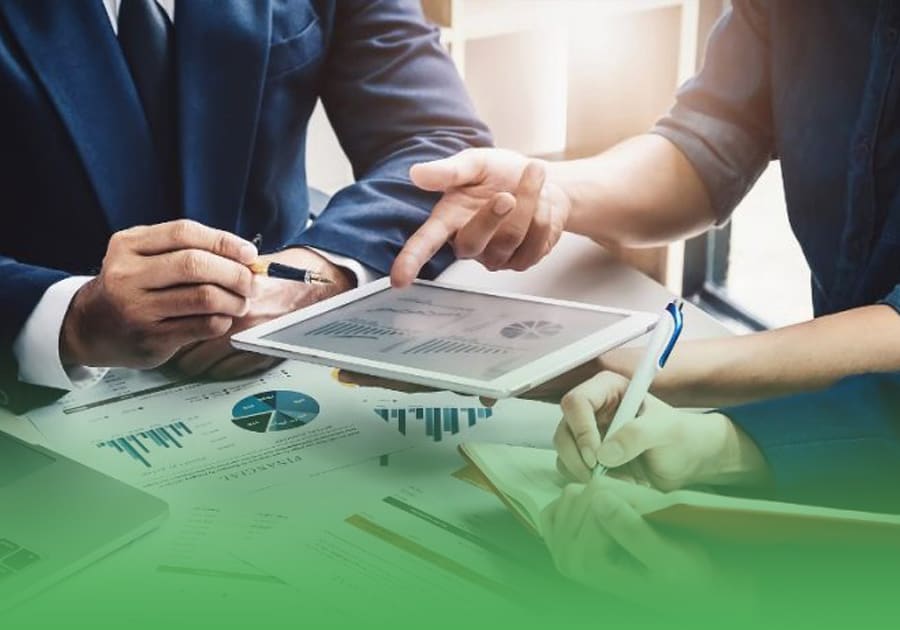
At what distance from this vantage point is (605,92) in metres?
1.92

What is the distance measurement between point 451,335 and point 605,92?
137cm

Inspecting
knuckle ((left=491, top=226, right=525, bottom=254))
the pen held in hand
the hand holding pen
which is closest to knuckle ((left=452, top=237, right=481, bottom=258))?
knuckle ((left=491, top=226, right=525, bottom=254))

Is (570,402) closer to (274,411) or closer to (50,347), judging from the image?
(274,411)

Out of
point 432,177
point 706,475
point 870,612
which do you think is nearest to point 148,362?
point 432,177

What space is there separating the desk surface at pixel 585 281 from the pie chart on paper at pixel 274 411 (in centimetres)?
25

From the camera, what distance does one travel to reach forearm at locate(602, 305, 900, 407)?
662mm

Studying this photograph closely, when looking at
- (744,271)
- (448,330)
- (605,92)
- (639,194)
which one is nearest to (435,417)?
(448,330)

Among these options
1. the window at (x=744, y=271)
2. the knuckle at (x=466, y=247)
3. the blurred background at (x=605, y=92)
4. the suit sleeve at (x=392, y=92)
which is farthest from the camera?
the window at (x=744, y=271)

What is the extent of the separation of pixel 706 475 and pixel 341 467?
22 centimetres

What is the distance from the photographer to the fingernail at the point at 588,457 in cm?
55

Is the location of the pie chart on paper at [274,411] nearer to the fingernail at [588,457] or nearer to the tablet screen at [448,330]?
the tablet screen at [448,330]

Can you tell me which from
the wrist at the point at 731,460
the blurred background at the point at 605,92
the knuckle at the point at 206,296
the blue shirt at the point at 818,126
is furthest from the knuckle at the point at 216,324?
the blurred background at the point at 605,92

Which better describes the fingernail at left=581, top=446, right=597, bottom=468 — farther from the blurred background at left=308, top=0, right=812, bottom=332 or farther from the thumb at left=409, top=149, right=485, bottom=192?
the blurred background at left=308, top=0, right=812, bottom=332

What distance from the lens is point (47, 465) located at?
604 mm
